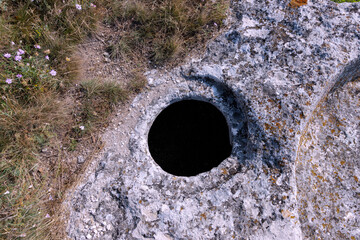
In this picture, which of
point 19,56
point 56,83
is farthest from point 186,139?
point 19,56

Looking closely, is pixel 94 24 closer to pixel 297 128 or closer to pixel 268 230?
pixel 297 128

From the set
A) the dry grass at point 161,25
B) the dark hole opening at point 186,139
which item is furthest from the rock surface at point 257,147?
the dark hole opening at point 186,139

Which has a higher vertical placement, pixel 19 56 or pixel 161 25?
pixel 161 25

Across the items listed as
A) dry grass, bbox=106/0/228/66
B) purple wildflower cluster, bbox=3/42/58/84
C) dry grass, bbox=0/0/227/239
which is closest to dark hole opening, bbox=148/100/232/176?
dry grass, bbox=106/0/228/66

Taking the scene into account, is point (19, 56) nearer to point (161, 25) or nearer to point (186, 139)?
point (161, 25)

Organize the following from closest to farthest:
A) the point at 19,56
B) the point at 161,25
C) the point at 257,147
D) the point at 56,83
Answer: the point at 257,147
the point at 19,56
the point at 56,83
the point at 161,25

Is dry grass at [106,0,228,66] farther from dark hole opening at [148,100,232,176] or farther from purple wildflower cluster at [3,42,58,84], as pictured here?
dark hole opening at [148,100,232,176]

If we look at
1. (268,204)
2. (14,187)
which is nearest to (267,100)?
(268,204)
